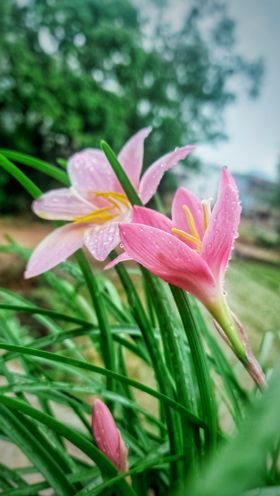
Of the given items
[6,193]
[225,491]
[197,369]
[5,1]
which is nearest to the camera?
[225,491]

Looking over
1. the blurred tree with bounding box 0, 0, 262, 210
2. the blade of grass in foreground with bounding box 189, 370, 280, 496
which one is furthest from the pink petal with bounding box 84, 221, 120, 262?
the blurred tree with bounding box 0, 0, 262, 210

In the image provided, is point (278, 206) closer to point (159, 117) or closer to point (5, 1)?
point (159, 117)

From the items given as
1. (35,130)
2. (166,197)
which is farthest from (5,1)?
(166,197)

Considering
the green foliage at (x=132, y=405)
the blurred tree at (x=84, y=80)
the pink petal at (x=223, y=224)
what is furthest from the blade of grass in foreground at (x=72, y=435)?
the blurred tree at (x=84, y=80)

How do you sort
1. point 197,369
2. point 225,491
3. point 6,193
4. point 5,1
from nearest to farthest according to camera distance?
point 225,491 < point 197,369 < point 5,1 < point 6,193

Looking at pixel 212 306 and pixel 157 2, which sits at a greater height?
pixel 157 2

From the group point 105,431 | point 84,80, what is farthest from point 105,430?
point 84,80

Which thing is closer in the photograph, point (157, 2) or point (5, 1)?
point (5, 1)
